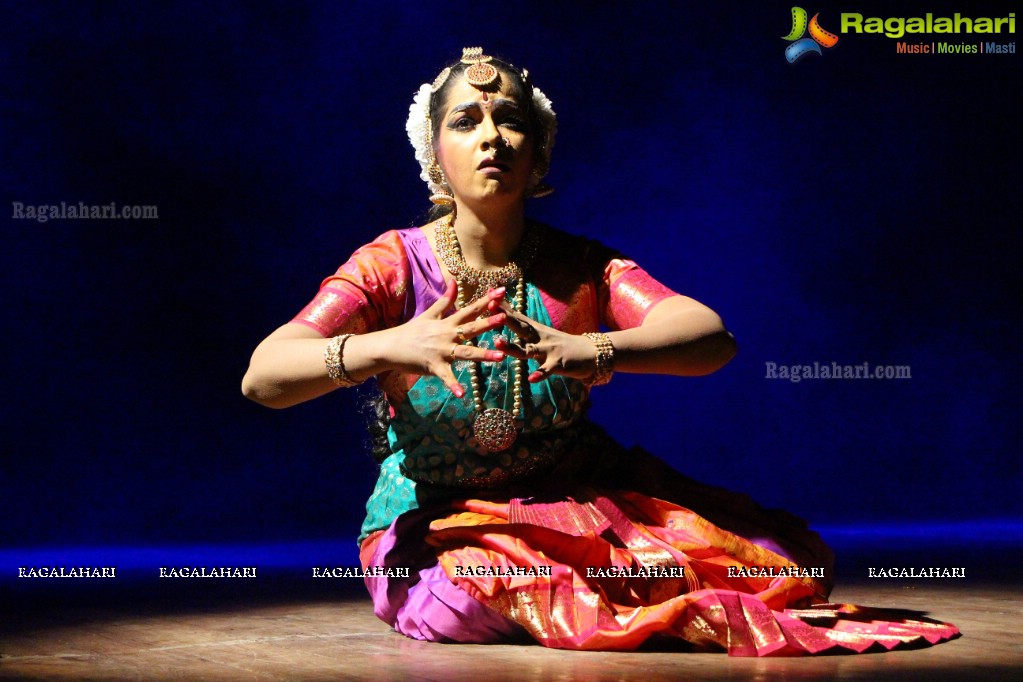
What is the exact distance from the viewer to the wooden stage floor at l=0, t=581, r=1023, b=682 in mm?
2398

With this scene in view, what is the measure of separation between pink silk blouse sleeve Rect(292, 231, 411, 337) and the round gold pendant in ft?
0.99

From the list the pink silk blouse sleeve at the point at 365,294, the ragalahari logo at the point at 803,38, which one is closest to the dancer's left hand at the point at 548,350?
the pink silk blouse sleeve at the point at 365,294

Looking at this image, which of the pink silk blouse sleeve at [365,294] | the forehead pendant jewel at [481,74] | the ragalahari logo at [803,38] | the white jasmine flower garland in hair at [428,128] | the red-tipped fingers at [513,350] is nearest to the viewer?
the red-tipped fingers at [513,350]

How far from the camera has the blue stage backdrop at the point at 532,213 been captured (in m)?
5.05

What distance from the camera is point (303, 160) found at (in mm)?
5191

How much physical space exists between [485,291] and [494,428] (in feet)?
1.02

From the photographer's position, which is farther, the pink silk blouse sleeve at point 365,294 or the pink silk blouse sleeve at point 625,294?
the pink silk blouse sleeve at point 625,294

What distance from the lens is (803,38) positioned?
5.32 metres

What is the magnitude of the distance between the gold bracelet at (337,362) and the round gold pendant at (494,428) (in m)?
0.31

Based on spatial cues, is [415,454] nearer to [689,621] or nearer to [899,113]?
[689,621]

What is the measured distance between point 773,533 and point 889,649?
443mm
